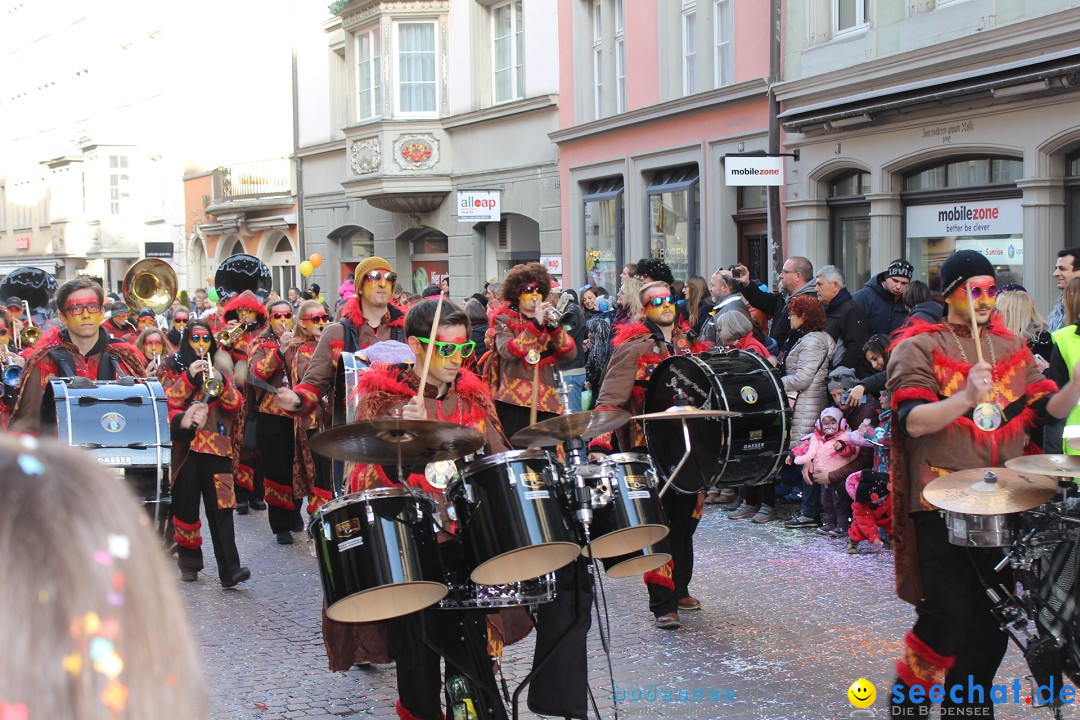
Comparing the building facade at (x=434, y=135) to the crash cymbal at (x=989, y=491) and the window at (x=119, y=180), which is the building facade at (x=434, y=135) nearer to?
the window at (x=119, y=180)

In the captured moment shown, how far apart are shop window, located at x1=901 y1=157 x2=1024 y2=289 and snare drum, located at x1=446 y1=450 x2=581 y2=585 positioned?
8940 millimetres

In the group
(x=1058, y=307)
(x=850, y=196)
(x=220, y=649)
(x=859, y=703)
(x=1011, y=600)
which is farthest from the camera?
(x=850, y=196)

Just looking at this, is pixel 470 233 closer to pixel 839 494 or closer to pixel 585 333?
pixel 585 333

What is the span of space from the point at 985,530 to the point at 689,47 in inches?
570

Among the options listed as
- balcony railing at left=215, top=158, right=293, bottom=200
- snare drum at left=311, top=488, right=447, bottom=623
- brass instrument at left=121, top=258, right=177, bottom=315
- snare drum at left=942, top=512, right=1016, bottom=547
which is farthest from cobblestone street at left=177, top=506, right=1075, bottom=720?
balcony railing at left=215, top=158, right=293, bottom=200

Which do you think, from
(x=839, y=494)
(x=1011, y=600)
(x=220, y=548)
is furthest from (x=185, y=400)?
(x=1011, y=600)

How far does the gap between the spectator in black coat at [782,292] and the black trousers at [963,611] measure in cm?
533

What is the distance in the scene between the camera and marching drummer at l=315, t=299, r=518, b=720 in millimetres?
4477

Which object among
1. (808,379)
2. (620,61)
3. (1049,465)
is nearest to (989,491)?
(1049,465)

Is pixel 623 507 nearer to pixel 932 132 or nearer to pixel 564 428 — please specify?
pixel 564 428

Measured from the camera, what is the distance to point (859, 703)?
17.4ft

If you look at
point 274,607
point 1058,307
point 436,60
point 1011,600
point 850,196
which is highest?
point 436,60

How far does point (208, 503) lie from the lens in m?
7.93

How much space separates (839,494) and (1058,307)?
76.8 inches
